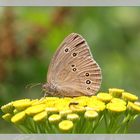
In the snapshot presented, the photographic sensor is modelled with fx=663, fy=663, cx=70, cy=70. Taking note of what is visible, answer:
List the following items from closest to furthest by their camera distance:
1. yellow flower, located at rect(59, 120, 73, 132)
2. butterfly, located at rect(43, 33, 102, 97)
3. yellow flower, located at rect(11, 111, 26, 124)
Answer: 1. yellow flower, located at rect(59, 120, 73, 132)
2. yellow flower, located at rect(11, 111, 26, 124)
3. butterfly, located at rect(43, 33, 102, 97)

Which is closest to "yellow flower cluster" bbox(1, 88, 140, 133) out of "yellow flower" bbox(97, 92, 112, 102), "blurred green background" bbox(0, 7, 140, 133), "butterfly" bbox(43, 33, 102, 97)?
"yellow flower" bbox(97, 92, 112, 102)

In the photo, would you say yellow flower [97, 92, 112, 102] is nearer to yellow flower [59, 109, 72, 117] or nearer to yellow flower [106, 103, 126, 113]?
yellow flower [106, 103, 126, 113]

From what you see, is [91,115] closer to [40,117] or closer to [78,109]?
[78,109]

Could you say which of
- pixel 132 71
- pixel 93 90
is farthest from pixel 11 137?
pixel 132 71

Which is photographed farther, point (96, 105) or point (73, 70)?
point (73, 70)

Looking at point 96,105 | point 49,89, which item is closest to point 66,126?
point 96,105

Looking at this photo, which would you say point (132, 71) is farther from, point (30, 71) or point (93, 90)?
point (93, 90)
